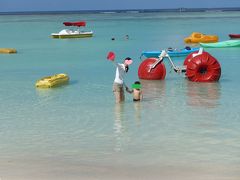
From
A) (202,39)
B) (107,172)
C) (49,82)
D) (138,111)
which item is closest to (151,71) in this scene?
(49,82)

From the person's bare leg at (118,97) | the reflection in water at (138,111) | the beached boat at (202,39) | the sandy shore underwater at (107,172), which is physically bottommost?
the beached boat at (202,39)

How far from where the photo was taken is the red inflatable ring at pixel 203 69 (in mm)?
18516

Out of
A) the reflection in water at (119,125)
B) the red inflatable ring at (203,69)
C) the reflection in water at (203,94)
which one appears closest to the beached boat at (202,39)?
the red inflatable ring at (203,69)

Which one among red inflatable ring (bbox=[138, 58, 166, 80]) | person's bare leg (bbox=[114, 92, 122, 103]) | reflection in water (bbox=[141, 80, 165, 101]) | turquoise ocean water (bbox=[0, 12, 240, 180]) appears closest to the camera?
turquoise ocean water (bbox=[0, 12, 240, 180])

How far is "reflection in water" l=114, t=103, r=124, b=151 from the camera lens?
424 inches

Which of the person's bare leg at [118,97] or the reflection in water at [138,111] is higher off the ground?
the person's bare leg at [118,97]

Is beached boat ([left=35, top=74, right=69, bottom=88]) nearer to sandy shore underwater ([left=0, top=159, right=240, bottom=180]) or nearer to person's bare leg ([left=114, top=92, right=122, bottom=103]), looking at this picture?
person's bare leg ([left=114, top=92, right=122, bottom=103])

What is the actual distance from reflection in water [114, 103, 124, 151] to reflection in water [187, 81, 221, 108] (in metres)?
1.90

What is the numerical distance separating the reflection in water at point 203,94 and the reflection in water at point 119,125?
1.90 meters

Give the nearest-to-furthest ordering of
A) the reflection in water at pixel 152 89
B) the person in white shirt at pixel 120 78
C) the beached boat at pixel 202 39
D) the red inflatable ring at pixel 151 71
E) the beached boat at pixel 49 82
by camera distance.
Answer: the person in white shirt at pixel 120 78 → the reflection in water at pixel 152 89 → the beached boat at pixel 49 82 → the red inflatable ring at pixel 151 71 → the beached boat at pixel 202 39

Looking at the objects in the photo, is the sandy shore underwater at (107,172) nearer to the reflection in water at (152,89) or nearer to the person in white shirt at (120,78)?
the person in white shirt at (120,78)

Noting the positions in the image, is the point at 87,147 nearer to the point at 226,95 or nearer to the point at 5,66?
the point at 226,95

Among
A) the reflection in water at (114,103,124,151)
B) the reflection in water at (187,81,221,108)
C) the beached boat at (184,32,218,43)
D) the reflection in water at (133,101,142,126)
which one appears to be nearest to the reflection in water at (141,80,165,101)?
the reflection in water at (187,81,221,108)

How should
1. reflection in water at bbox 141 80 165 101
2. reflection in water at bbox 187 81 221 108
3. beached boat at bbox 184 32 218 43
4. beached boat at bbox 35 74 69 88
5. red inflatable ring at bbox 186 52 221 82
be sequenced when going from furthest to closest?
beached boat at bbox 184 32 218 43, red inflatable ring at bbox 186 52 221 82, beached boat at bbox 35 74 69 88, reflection in water at bbox 141 80 165 101, reflection in water at bbox 187 81 221 108
